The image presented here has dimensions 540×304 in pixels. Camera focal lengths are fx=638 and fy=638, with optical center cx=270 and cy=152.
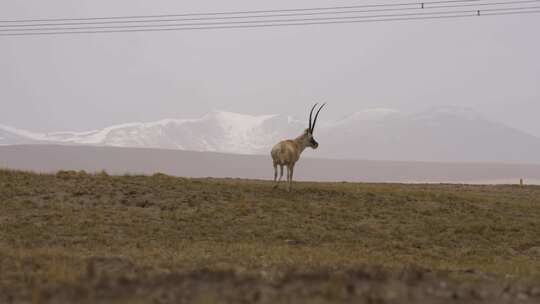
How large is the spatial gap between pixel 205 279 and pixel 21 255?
20.9ft

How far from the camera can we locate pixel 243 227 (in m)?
22.0

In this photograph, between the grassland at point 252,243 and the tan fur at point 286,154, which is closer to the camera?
the grassland at point 252,243

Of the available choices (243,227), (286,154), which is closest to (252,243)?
(243,227)

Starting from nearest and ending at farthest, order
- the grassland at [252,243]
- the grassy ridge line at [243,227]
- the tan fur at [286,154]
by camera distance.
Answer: the grassland at [252,243]
the grassy ridge line at [243,227]
the tan fur at [286,154]

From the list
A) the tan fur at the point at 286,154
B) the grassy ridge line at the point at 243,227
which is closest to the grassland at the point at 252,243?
the grassy ridge line at the point at 243,227

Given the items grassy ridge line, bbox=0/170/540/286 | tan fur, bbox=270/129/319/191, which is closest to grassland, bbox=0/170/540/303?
grassy ridge line, bbox=0/170/540/286

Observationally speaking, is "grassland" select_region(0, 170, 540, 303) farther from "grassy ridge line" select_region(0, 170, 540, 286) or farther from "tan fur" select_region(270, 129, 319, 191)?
"tan fur" select_region(270, 129, 319, 191)

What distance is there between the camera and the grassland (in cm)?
946

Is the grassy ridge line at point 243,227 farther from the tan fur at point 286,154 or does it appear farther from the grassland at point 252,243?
the tan fur at point 286,154

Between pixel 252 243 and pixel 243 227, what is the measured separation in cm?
225

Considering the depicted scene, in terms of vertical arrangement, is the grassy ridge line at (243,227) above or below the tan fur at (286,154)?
below

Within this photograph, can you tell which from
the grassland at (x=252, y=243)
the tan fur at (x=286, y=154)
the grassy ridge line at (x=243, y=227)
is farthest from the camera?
the tan fur at (x=286, y=154)

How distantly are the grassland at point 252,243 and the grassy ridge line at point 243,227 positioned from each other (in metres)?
0.06

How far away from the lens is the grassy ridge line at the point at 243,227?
15664mm
